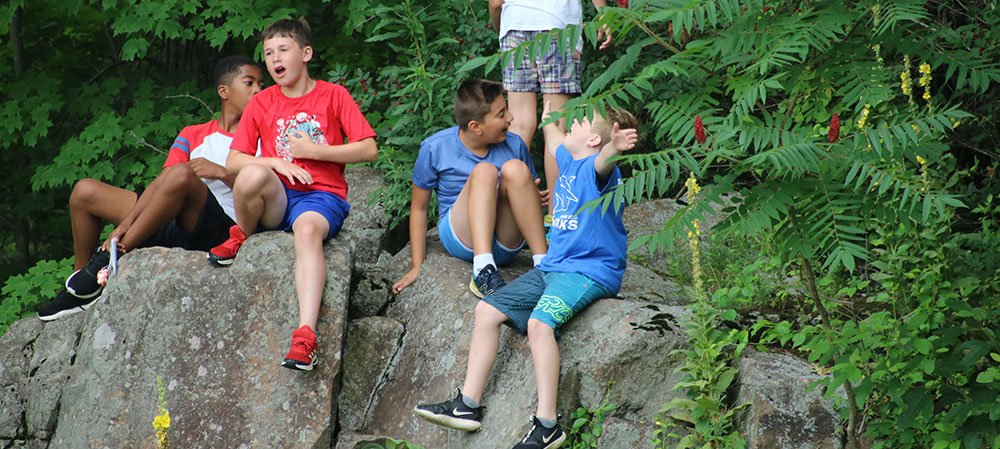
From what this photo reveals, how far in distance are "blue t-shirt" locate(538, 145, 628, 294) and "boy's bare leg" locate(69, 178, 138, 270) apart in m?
2.60

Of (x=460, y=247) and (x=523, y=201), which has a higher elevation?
(x=523, y=201)

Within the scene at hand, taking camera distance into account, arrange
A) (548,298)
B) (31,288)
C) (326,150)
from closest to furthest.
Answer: (548,298), (326,150), (31,288)

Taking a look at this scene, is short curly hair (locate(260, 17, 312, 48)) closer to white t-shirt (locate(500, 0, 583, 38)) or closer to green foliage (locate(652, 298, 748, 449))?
white t-shirt (locate(500, 0, 583, 38))

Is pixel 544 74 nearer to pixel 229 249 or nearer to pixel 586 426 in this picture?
pixel 229 249

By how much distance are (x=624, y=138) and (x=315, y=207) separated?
6.14ft

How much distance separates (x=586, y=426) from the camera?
4141mm

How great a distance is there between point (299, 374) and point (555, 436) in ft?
4.60

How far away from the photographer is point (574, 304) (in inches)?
167

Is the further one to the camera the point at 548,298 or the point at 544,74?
the point at 544,74

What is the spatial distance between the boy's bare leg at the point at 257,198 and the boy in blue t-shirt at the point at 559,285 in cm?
130

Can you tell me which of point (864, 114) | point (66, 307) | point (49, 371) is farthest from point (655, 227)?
point (49, 371)

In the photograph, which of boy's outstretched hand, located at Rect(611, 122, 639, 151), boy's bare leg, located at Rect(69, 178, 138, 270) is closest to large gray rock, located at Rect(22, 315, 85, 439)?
boy's bare leg, located at Rect(69, 178, 138, 270)

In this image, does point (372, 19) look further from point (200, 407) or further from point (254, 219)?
point (200, 407)

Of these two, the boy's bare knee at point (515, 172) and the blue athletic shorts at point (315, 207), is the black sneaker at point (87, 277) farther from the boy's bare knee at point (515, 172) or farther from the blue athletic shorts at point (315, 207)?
the boy's bare knee at point (515, 172)
